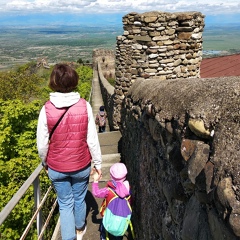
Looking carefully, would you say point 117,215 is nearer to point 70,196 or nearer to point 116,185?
point 116,185

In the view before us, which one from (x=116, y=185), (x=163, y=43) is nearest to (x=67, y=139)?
(x=116, y=185)

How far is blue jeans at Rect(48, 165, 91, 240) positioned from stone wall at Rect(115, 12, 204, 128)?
465 centimetres

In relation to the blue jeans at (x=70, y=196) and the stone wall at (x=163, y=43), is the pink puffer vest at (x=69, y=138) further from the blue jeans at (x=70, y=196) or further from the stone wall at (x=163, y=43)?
the stone wall at (x=163, y=43)

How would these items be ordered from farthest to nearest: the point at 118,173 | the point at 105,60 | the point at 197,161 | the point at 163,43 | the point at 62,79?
the point at 105,60 < the point at 163,43 < the point at 118,173 < the point at 62,79 < the point at 197,161

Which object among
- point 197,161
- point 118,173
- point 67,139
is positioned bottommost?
point 118,173

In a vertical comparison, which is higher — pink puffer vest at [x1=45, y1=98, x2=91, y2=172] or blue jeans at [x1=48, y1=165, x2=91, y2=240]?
pink puffer vest at [x1=45, y1=98, x2=91, y2=172]

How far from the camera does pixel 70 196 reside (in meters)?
3.03

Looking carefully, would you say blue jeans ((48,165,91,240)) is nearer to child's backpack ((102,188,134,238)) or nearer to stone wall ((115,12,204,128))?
child's backpack ((102,188,134,238))

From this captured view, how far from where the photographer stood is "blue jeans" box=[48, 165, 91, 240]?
2.89 m

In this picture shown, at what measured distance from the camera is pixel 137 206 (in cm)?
373

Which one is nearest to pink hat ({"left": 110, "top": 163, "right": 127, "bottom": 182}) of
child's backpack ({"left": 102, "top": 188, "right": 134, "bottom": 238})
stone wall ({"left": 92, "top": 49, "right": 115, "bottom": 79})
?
child's backpack ({"left": 102, "top": 188, "right": 134, "bottom": 238})

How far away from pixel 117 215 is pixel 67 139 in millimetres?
1018

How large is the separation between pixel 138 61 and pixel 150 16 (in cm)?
108

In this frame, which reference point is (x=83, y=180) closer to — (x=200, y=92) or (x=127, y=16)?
(x=200, y=92)
